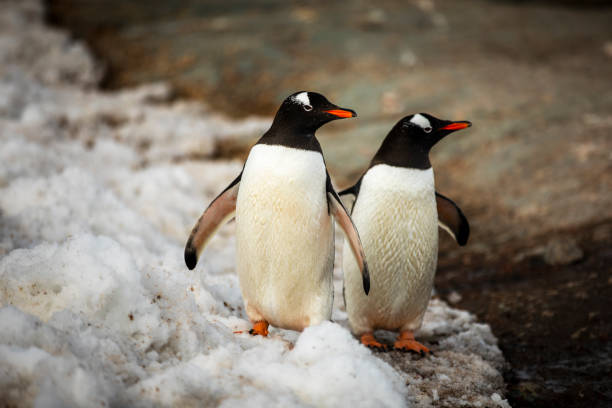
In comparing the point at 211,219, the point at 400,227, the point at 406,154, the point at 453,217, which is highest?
the point at 406,154

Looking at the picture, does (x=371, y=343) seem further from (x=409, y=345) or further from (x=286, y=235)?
(x=286, y=235)

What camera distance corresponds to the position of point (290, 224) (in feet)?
7.62

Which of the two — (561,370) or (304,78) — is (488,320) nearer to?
(561,370)

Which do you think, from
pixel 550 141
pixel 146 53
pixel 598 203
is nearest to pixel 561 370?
pixel 598 203

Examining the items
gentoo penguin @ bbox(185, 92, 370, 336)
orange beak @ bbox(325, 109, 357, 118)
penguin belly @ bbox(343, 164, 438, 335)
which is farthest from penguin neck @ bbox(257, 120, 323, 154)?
penguin belly @ bbox(343, 164, 438, 335)

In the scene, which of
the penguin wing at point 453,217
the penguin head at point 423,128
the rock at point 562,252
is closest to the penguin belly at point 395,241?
the penguin head at point 423,128

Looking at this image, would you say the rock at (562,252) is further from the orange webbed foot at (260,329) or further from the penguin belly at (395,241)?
the orange webbed foot at (260,329)

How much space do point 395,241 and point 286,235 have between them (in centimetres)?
68

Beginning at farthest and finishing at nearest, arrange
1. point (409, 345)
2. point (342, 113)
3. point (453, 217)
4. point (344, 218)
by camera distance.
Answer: point (453, 217) → point (409, 345) → point (344, 218) → point (342, 113)

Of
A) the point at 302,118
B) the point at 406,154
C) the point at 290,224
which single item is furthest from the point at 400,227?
the point at 302,118

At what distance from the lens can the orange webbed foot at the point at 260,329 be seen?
235cm

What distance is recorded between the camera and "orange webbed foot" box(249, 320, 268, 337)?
7.70 ft

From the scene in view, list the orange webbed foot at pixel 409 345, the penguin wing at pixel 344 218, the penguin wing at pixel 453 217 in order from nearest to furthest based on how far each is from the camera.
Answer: the penguin wing at pixel 344 218, the orange webbed foot at pixel 409 345, the penguin wing at pixel 453 217

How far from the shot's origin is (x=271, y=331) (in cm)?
261
